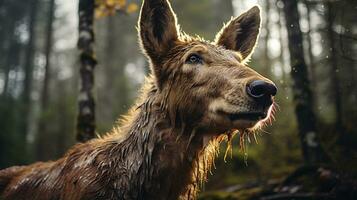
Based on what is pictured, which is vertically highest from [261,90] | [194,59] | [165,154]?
[194,59]

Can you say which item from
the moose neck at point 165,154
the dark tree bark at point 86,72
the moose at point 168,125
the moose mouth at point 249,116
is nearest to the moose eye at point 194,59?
the moose at point 168,125

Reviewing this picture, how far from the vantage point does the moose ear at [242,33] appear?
5.81 m

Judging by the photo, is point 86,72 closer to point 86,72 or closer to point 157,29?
point 86,72

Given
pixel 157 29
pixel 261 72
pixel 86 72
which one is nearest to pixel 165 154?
pixel 157 29

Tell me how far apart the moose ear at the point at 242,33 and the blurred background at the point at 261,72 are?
3.68 feet

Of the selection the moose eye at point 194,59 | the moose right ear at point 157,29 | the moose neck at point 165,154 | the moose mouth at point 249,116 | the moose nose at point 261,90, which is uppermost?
the moose right ear at point 157,29

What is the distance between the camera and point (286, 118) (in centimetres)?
1305

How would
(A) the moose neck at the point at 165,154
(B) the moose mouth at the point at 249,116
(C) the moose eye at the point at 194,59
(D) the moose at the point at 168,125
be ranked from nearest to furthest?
(B) the moose mouth at the point at 249,116, (D) the moose at the point at 168,125, (A) the moose neck at the point at 165,154, (C) the moose eye at the point at 194,59

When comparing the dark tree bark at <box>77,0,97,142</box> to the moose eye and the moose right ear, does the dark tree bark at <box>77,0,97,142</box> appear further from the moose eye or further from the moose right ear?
the moose eye

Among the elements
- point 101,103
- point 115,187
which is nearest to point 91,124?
point 115,187

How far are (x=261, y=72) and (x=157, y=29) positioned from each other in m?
11.5

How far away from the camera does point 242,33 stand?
5.94 m

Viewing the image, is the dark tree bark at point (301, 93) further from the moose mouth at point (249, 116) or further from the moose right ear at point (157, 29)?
the moose mouth at point (249, 116)

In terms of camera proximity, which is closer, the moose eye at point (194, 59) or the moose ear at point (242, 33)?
the moose eye at point (194, 59)
